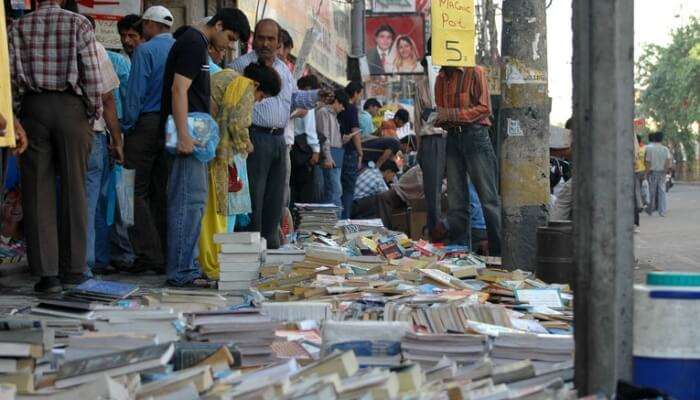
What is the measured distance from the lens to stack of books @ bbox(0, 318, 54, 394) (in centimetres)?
436

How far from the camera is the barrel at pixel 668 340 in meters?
4.15

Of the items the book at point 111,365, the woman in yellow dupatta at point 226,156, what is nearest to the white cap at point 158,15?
the woman in yellow dupatta at point 226,156

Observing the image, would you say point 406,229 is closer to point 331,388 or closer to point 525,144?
point 525,144

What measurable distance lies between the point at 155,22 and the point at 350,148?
291 inches

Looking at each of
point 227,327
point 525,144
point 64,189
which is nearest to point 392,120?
point 525,144

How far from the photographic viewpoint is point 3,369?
4.45 m

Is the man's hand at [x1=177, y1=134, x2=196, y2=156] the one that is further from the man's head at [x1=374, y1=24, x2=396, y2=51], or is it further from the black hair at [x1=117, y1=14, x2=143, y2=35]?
the man's head at [x1=374, y1=24, x2=396, y2=51]

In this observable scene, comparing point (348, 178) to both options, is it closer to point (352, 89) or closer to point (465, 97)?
point (352, 89)

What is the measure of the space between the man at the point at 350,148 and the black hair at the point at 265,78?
275 inches

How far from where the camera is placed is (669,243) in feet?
53.5

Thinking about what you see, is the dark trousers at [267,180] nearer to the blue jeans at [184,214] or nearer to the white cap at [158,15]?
the white cap at [158,15]

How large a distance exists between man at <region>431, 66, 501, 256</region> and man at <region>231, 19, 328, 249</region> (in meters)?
2.29

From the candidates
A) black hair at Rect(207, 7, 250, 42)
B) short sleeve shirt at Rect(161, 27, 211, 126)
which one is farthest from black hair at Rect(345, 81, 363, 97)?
short sleeve shirt at Rect(161, 27, 211, 126)

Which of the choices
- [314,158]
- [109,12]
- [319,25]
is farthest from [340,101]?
[319,25]
